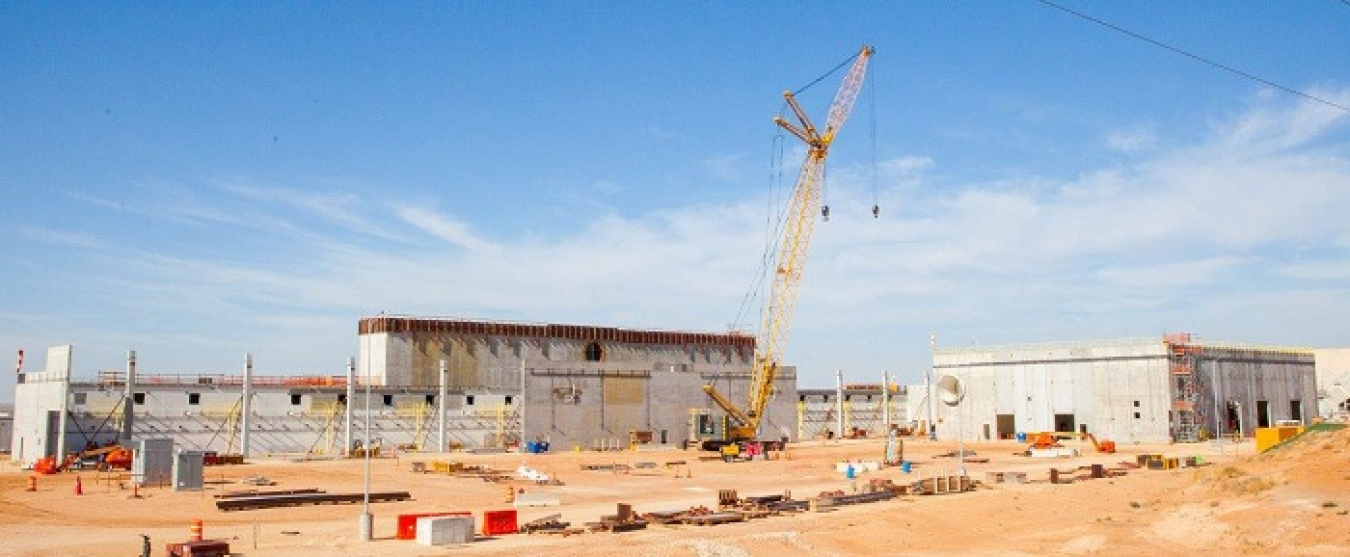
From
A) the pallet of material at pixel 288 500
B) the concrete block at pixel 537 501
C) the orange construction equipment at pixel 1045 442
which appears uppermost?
the orange construction equipment at pixel 1045 442

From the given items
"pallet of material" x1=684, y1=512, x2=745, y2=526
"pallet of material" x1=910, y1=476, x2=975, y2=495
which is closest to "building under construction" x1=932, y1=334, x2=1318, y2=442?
"pallet of material" x1=910, y1=476, x2=975, y2=495

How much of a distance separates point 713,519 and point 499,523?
831 cm

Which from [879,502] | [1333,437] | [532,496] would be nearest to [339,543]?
[532,496]

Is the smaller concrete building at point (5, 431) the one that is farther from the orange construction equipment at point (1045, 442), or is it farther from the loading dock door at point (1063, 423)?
the loading dock door at point (1063, 423)

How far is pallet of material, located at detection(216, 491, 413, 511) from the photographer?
4728 cm

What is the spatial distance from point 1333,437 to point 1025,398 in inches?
2458

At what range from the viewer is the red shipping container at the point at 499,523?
39.4 meters

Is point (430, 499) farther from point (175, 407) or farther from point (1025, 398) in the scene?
point (1025, 398)

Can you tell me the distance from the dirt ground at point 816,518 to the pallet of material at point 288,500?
0.89 meters

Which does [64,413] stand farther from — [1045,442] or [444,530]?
[1045,442]

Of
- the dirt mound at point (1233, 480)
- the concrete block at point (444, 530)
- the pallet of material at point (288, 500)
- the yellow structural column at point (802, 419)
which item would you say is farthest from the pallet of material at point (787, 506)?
the yellow structural column at point (802, 419)

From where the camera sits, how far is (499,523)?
39.7m

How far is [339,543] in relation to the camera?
120 feet

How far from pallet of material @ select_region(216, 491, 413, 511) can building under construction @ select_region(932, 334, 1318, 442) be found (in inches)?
2167
